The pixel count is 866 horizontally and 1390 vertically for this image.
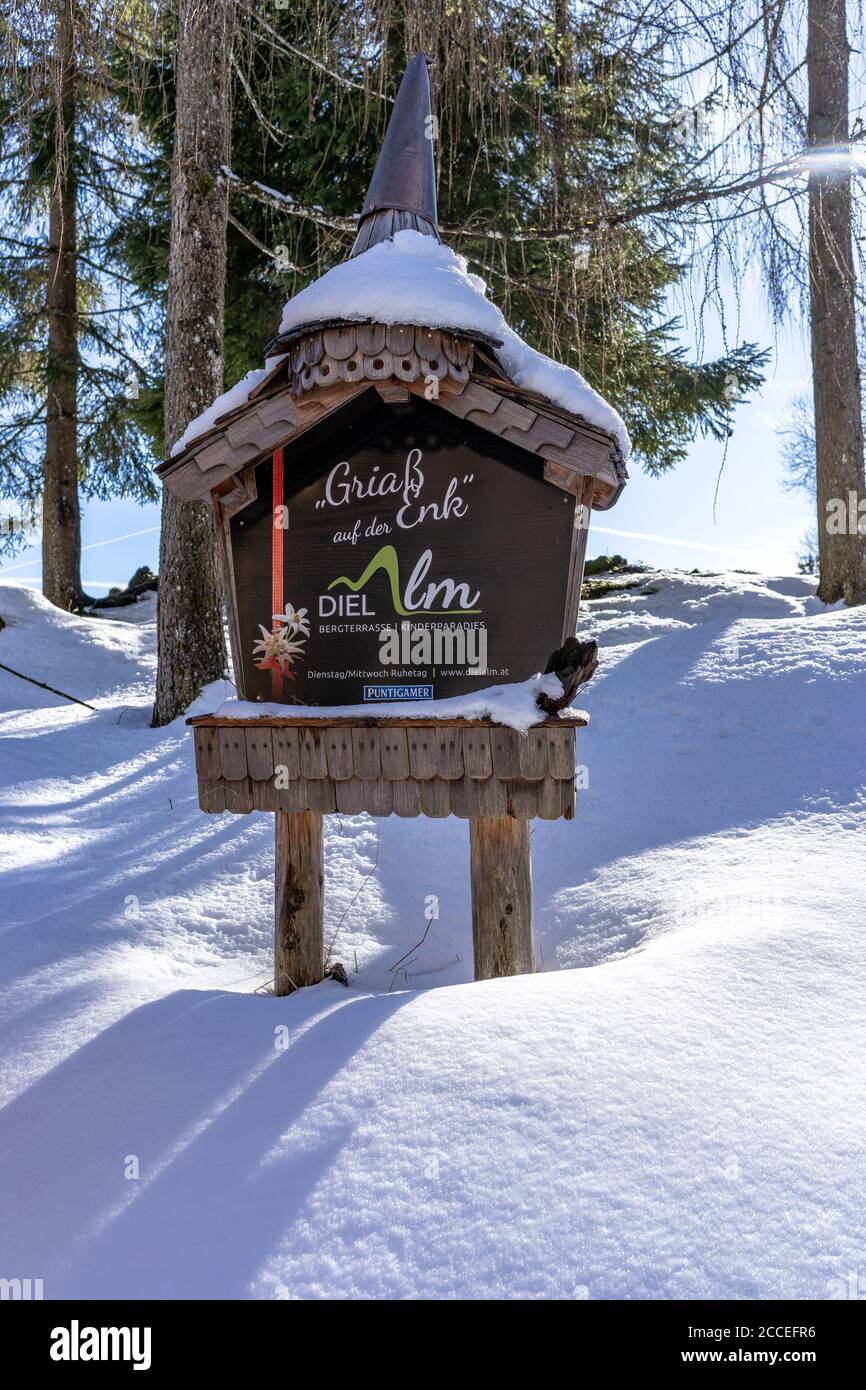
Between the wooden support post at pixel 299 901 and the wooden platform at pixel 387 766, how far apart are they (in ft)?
0.69

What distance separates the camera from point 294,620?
352 cm

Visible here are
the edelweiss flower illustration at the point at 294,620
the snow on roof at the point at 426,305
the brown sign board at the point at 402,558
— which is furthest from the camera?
the edelweiss flower illustration at the point at 294,620

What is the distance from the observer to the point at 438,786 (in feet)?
11.1

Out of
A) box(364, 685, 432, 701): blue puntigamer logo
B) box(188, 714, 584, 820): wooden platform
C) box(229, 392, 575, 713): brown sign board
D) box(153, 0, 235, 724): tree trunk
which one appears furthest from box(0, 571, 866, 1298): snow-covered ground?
box(153, 0, 235, 724): tree trunk

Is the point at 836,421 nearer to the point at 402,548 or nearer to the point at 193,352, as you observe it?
the point at 193,352

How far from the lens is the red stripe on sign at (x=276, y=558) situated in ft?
11.5

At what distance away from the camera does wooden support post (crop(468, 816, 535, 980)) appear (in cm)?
352

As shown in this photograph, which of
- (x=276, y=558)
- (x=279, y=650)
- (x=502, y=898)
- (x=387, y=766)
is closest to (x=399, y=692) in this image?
(x=387, y=766)

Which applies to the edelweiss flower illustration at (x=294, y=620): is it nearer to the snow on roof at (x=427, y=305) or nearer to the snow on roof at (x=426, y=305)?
the snow on roof at (x=427, y=305)

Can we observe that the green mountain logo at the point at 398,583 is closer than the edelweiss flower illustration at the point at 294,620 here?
Yes

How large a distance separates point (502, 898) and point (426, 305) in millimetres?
2204

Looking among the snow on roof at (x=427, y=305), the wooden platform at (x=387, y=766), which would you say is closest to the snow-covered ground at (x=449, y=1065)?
the wooden platform at (x=387, y=766)
